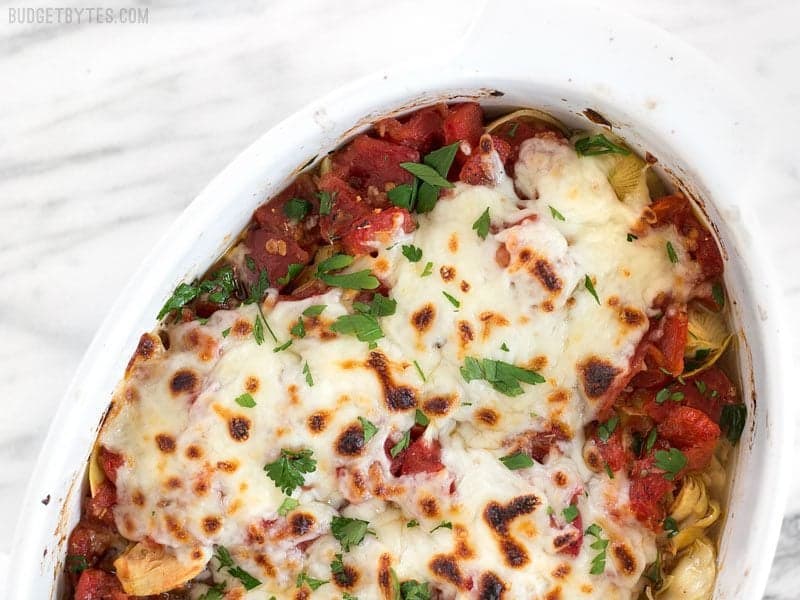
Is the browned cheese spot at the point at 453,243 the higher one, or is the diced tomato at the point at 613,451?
the browned cheese spot at the point at 453,243

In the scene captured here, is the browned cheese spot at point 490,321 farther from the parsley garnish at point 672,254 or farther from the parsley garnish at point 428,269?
the parsley garnish at point 672,254


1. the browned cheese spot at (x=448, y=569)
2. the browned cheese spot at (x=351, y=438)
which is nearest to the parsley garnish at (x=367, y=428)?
the browned cheese spot at (x=351, y=438)

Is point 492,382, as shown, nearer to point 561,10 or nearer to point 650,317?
point 650,317

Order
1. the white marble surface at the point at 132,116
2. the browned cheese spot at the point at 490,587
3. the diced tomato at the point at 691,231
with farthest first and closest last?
1. the white marble surface at the point at 132,116
2. the diced tomato at the point at 691,231
3. the browned cheese spot at the point at 490,587

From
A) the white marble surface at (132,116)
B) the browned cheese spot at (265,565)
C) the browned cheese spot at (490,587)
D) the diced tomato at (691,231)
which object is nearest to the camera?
the browned cheese spot at (490,587)

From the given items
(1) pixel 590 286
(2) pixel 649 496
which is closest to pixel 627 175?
(1) pixel 590 286

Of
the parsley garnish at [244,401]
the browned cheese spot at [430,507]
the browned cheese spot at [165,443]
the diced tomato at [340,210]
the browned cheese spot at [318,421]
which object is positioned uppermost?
the diced tomato at [340,210]

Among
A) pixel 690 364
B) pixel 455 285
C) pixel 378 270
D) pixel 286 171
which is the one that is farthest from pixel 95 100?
pixel 690 364

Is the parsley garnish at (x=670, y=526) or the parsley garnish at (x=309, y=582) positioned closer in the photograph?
the parsley garnish at (x=309, y=582)
